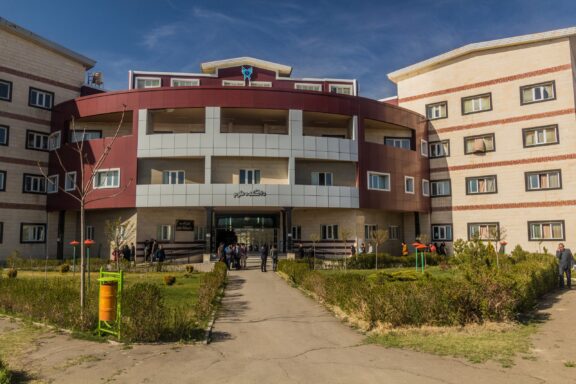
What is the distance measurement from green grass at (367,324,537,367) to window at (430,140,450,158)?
1107 inches

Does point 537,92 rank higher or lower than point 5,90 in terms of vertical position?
lower

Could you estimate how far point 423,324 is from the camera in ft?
35.0

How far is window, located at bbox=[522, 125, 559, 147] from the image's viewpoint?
1252 inches

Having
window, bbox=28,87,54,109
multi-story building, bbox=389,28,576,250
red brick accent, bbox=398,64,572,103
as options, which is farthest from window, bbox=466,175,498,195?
window, bbox=28,87,54,109

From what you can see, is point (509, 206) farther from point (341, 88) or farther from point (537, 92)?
point (341, 88)

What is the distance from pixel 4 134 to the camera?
108 ft

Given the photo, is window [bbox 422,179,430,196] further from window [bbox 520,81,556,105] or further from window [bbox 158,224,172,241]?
window [bbox 158,224,172,241]

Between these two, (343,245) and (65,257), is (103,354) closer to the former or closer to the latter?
(343,245)

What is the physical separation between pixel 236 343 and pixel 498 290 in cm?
645

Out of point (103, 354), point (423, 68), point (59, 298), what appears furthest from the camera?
point (423, 68)

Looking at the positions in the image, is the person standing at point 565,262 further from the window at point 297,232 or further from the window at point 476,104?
the window at point 297,232

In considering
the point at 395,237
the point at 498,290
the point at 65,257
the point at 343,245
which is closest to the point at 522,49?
the point at 395,237

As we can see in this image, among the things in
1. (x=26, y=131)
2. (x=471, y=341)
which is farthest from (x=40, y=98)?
(x=471, y=341)

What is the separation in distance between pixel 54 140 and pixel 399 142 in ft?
92.3
